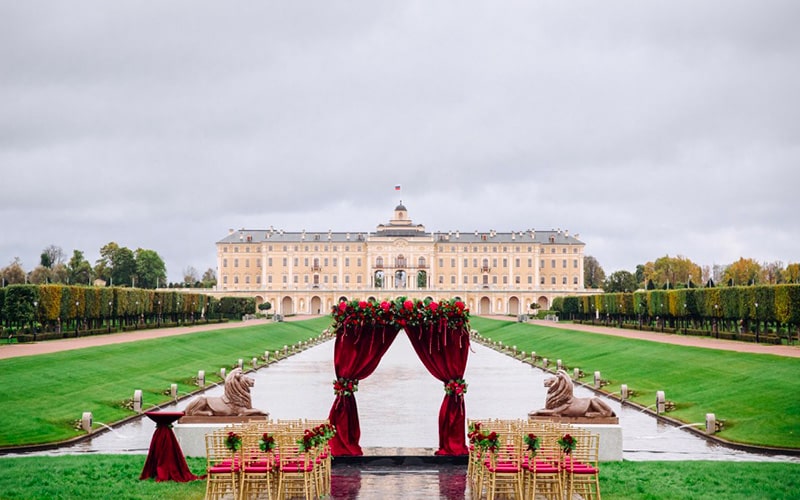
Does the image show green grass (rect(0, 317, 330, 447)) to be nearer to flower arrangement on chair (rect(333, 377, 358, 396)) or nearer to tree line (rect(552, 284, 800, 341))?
flower arrangement on chair (rect(333, 377, 358, 396))

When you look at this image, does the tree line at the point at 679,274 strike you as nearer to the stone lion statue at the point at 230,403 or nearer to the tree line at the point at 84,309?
the tree line at the point at 84,309

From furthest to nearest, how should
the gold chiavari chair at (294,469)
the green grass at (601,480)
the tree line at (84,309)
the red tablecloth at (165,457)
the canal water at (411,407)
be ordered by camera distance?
the tree line at (84,309)
the canal water at (411,407)
the red tablecloth at (165,457)
the green grass at (601,480)
the gold chiavari chair at (294,469)

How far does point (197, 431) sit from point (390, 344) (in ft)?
12.0

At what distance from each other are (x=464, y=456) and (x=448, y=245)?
376 ft

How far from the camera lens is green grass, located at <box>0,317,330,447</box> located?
18.4 metres

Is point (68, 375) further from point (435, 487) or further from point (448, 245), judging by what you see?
point (448, 245)

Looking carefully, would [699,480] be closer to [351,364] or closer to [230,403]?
[351,364]

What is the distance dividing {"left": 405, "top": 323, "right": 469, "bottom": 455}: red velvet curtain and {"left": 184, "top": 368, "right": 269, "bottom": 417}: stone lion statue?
3.09m

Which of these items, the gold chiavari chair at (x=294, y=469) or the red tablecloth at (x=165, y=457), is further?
the red tablecloth at (x=165, y=457)

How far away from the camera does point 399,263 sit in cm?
12600

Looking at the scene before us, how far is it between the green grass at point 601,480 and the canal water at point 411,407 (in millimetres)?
1430

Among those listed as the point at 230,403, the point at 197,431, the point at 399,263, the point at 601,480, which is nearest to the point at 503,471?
the point at 601,480

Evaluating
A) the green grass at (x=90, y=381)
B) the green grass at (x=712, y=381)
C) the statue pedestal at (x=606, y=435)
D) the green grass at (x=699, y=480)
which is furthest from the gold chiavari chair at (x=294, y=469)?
the green grass at (x=712, y=381)

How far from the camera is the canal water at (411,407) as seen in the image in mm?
16297
